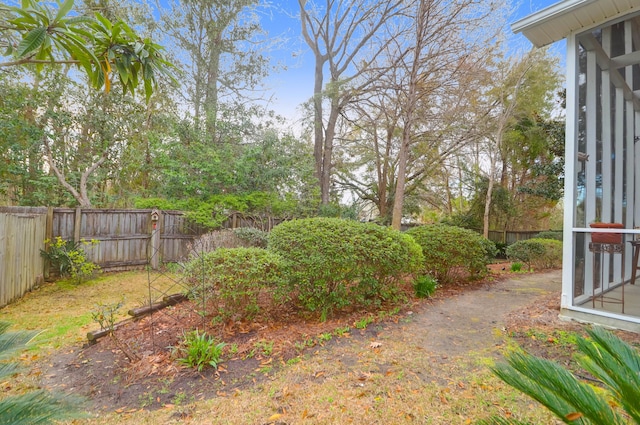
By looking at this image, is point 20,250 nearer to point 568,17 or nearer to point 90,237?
point 90,237

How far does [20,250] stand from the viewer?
5.20 meters

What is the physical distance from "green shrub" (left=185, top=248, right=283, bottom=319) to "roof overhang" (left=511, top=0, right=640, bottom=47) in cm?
443

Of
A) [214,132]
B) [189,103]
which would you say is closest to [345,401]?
[214,132]

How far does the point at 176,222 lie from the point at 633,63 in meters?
9.64

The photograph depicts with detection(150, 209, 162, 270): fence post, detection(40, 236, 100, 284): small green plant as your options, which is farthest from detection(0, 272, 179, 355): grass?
detection(150, 209, 162, 270): fence post

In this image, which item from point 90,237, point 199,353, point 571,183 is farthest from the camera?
point 90,237

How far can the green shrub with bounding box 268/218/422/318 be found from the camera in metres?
3.92

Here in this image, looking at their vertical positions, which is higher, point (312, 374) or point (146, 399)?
point (312, 374)

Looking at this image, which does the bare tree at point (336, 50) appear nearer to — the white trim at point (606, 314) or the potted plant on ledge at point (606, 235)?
the potted plant on ledge at point (606, 235)

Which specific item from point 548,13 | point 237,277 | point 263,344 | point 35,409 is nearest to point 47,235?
point 237,277

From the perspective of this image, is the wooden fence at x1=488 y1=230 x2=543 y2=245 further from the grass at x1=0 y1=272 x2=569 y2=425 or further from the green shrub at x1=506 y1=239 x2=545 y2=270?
the grass at x1=0 y1=272 x2=569 y2=425

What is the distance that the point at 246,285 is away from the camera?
3.59 metres

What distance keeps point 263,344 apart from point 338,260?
1.33 m

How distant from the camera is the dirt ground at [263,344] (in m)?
2.66
